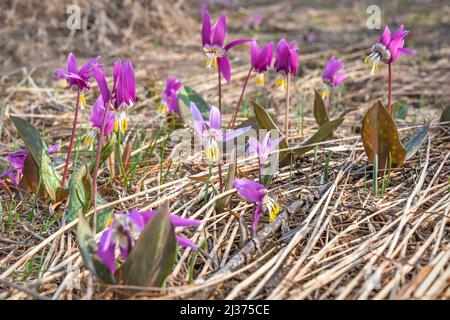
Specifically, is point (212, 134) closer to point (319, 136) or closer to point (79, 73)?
point (79, 73)

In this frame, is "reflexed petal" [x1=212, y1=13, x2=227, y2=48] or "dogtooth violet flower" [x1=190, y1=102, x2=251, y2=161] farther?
"reflexed petal" [x1=212, y1=13, x2=227, y2=48]

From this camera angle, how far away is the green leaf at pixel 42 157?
7.35ft

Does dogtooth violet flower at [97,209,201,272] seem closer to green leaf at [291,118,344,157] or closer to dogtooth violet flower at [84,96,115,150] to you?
dogtooth violet flower at [84,96,115,150]

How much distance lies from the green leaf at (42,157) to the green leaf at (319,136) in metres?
0.96

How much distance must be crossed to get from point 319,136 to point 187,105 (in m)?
0.79

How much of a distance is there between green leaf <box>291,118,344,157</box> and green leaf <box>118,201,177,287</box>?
104 cm

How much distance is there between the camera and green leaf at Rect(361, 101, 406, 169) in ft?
7.73

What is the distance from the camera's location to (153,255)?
1578mm

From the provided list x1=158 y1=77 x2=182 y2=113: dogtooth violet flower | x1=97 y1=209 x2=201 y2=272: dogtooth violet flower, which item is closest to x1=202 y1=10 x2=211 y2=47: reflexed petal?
x1=158 y1=77 x2=182 y2=113: dogtooth violet flower

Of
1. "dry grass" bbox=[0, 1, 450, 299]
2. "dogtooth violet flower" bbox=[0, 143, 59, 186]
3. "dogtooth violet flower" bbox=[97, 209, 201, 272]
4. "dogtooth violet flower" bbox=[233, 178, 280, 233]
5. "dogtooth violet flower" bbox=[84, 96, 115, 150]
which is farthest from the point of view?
"dogtooth violet flower" bbox=[0, 143, 59, 186]

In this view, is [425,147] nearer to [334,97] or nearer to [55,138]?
[334,97]

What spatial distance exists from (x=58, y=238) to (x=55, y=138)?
1.42m
